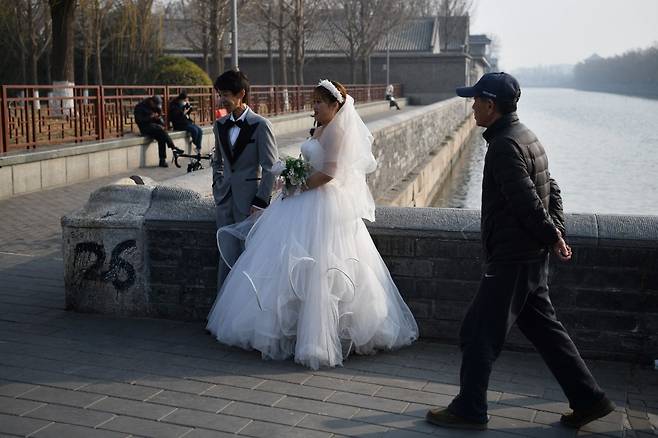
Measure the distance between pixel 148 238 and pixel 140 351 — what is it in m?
1.03

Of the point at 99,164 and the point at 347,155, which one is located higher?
the point at 347,155

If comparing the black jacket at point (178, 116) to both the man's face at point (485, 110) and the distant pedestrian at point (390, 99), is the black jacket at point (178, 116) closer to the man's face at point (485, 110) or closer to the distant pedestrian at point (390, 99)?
the man's face at point (485, 110)

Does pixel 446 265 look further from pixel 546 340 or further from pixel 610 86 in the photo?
pixel 610 86

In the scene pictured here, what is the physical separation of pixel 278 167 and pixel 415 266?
3.88 ft

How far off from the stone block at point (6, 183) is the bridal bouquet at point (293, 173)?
869 centimetres

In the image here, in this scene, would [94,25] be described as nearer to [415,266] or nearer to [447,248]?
[415,266]

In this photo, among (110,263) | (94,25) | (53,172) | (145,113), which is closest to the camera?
(110,263)

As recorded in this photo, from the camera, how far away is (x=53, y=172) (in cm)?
1470

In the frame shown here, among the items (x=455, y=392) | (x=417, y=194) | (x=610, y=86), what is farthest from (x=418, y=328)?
(x=610, y=86)

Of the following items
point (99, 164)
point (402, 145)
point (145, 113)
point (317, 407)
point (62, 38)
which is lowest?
point (317, 407)

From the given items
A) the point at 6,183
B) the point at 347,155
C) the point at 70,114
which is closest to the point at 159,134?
the point at 70,114

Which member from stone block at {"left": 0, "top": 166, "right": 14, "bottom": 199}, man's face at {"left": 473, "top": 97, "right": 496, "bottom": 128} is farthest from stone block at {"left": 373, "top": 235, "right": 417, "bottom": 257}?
stone block at {"left": 0, "top": 166, "right": 14, "bottom": 199}

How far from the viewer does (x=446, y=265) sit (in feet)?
19.2

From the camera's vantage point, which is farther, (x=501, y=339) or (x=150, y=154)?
(x=150, y=154)
